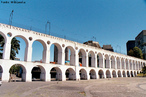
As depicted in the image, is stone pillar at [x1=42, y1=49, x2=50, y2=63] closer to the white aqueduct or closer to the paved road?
the white aqueduct

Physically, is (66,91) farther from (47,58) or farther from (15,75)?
(15,75)

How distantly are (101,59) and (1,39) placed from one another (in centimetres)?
3362

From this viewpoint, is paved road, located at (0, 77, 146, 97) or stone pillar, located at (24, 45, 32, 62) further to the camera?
stone pillar, located at (24, 45, 32, 62)

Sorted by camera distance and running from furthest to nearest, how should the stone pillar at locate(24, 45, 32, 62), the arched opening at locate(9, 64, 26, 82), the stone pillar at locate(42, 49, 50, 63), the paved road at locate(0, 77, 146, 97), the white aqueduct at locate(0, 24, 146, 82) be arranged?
the stone pillar at locate(42, 49, 50, 63)
the stone pillar at locate(24, 45, 32, 62)
the arched opening at locate(9, 64, 26, 82)
the white aqueduct at locate(0, 24, 146, 82)
the paved road at locate(0, 77, 146, 97)

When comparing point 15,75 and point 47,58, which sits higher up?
point 47,58

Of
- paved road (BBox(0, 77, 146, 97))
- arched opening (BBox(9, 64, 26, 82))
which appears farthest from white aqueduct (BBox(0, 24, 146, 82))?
paved road (BBox(0, 77, 146, 97))

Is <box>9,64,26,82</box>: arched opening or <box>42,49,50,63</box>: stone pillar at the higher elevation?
<box>42,49,50,63</box>: stone pillar

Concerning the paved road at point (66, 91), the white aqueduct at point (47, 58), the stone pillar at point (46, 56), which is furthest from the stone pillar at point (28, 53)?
the paved road at point (66, 91)

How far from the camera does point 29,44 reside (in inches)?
1123

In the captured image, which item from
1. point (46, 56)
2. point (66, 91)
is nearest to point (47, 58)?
point (46, 56)

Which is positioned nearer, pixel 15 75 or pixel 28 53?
pixel 28 53

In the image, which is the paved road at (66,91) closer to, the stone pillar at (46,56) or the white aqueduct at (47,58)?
the white aqueduct at (47,58)

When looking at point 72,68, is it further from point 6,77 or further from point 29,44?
point 6,77

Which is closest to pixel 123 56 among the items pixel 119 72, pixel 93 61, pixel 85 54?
pixel 119 72
